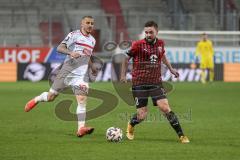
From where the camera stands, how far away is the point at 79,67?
1368cm

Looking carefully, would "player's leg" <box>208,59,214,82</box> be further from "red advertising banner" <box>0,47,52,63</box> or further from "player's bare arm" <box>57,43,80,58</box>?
"player's bare arm" <box>57,43,80,58</box>

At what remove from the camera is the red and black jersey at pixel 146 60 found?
12.4 meters

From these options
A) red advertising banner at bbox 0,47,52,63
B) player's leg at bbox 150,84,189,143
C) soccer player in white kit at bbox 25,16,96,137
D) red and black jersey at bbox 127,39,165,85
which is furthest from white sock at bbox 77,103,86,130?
red advertising banner at bbox 0,47,52,63

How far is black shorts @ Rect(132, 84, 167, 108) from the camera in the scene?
12320 millimetres

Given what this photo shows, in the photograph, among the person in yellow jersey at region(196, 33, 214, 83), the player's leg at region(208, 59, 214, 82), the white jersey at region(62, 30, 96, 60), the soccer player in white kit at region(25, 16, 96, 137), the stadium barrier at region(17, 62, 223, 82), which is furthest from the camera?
the stadium barrier at region(17, 62, 223, 82)

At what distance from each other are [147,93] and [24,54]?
24184 mm

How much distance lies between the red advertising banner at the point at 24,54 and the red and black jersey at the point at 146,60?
23.8m

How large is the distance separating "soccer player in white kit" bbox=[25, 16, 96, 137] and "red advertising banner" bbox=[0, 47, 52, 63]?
22.2 meters

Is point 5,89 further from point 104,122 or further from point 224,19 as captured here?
point 224,19

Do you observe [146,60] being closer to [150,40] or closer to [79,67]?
[150,40]

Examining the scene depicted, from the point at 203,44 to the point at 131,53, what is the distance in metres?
21.2

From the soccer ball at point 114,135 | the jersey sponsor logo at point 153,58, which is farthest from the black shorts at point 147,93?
the soccer ball at point 114,135

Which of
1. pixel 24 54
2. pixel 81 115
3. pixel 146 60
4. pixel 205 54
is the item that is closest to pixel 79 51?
pixel 81 115

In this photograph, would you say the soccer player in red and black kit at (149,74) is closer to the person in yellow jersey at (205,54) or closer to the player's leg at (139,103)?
the player's leg at (139,103)
